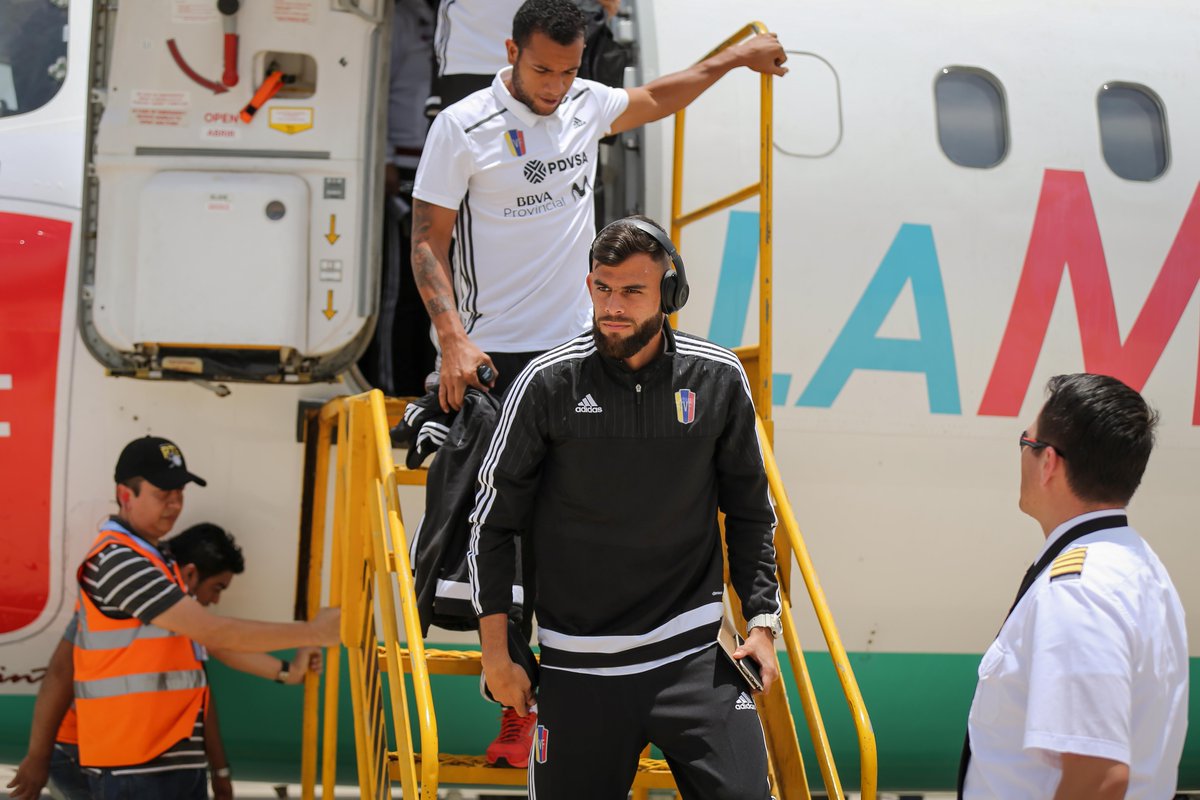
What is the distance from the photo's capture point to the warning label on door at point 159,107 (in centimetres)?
476

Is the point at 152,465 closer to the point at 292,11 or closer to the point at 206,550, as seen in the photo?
the point at 206,550

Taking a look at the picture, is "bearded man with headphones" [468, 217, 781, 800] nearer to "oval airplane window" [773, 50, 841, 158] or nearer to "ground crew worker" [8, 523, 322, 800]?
"ground crew worker" [8, 523, 322, 800]

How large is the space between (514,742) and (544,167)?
1.86 m

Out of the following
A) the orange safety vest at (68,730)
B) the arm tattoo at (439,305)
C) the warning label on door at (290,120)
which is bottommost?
the orange safety vest at (68,730)

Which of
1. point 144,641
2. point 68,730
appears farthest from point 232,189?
point 68,730

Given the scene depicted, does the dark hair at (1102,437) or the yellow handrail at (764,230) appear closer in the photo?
the dark hair at (1102,437)

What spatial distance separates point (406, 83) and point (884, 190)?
6.99 ft

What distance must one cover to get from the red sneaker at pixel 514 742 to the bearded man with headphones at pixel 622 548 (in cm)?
77

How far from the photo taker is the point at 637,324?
10.1ft

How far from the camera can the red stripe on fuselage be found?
15.6 feet

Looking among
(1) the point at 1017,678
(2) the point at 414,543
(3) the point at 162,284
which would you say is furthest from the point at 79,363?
(1) the point at 1017,678

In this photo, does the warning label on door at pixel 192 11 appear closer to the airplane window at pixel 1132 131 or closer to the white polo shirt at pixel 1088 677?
the white polo shirt at pixel 1088 677

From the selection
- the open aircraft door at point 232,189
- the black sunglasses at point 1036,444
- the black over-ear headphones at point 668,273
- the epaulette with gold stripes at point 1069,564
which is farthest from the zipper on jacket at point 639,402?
the open aircraft door at point 232,189

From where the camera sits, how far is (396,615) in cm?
446
